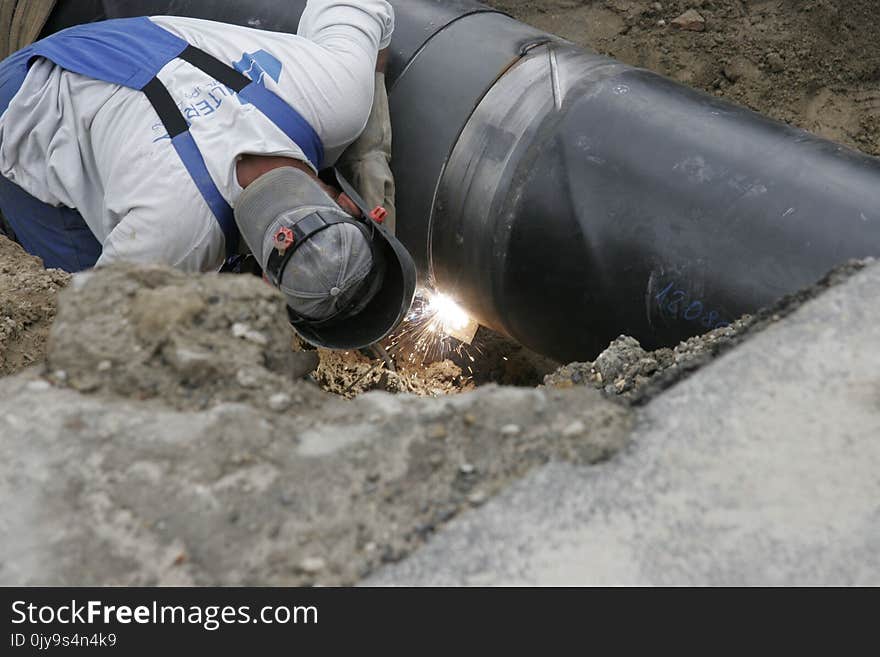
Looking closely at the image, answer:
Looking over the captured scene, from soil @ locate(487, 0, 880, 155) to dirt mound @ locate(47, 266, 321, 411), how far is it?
9.60 feet

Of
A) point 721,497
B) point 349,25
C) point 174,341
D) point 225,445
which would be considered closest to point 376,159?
point 349,25

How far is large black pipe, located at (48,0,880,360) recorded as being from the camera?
6.85 feet

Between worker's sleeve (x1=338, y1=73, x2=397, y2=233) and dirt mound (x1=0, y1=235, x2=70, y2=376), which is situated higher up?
Result: worker's sleeve (x1=338, y1=73, x2=397, y2=233)

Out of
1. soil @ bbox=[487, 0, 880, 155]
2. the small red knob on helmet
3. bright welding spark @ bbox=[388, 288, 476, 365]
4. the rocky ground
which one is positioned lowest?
bright welding spark @ bbox=[388, 288, 476, 365]

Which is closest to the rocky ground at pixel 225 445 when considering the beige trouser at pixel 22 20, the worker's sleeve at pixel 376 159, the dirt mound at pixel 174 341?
the dirt mound at pixel 174 341

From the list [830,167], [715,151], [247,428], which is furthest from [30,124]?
[830,167]

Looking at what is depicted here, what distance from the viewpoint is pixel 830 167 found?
216 centimetres

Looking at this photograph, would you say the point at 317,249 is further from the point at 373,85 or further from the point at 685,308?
the point at 685,308

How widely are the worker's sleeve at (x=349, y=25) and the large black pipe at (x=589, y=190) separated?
95 mm

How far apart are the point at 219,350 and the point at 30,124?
57.6 inches

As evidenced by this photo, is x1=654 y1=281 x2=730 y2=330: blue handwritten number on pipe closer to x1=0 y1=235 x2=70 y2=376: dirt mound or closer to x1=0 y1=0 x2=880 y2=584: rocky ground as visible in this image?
x1=0 y1=0 x2=880 y2=584: rocky ground

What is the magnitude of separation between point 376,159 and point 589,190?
0.61m

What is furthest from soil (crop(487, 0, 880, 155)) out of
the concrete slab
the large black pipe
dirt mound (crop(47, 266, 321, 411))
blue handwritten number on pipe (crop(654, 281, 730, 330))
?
dirt mound (crop(47, 266, 321, 411))

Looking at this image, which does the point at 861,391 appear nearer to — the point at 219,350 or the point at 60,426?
the point at 219,350
